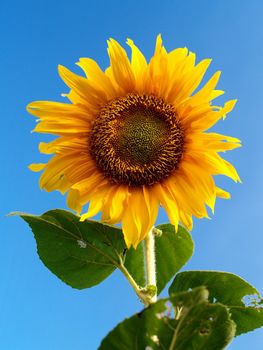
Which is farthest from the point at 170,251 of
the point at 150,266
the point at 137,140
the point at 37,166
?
the point at 37,166

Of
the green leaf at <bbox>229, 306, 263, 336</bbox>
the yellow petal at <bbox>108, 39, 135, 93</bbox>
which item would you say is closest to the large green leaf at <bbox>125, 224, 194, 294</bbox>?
the green leaf at <bbox>229, 306, 263, 336</bbox>

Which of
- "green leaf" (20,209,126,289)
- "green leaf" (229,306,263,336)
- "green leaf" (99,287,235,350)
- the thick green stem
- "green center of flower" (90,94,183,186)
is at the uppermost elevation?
"green center of flower" (90,94,183,186)

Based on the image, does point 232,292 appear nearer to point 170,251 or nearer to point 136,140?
point 170,251

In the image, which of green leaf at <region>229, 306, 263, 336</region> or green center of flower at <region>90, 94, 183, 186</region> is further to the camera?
green center of flower at <region>90, 94, 183, 186</region>

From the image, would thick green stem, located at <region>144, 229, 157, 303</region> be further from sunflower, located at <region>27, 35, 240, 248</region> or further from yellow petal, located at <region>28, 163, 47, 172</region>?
yellow petal, located at <region>28, 163, 47, 172</region>

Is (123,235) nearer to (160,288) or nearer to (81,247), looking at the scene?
(81,247)

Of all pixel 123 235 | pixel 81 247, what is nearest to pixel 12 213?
pixel 81 247

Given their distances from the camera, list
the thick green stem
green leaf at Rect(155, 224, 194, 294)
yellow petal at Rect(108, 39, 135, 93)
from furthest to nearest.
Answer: green leaf at Rect(155, 224, 194, 294), yellow petal at Rect(108, 39, 135, 93), the thick green stem
